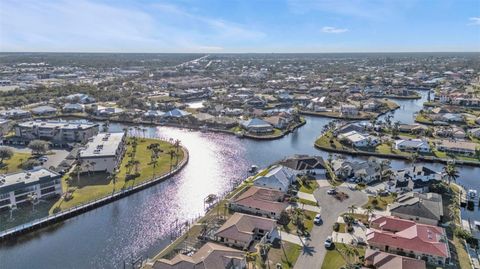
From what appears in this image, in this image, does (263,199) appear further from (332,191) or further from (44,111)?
(44,111)

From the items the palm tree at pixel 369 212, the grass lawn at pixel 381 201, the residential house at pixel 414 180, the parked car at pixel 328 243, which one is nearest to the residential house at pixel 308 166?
the grass lawn at pixel 381 201

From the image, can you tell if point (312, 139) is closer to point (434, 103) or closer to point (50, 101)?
point (434, 103)

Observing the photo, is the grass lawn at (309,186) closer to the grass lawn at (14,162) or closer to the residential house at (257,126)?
the residential house at (257,126)

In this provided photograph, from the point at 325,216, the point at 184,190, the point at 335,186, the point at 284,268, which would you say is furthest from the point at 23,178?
the point at 335,186

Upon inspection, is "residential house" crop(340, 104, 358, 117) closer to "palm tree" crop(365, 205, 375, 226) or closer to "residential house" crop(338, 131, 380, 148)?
"residential house" crop(338, 131, 380, 148)

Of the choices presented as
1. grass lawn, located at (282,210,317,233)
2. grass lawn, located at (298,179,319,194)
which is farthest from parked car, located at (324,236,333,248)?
grass lawn, located at (298,179,319,194)
